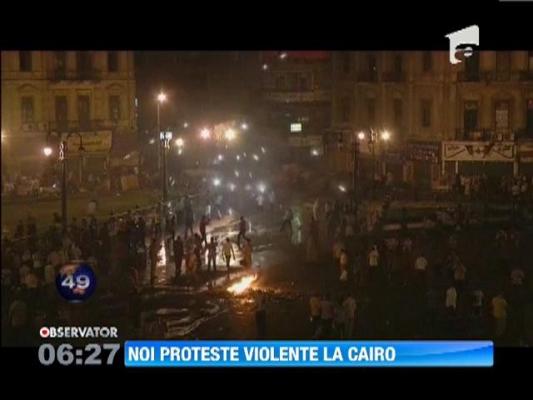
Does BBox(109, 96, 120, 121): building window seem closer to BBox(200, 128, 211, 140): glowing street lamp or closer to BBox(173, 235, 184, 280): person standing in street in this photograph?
BBox(173, 235, 184, 280): person standing in street

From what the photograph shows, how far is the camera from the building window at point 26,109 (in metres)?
12.1

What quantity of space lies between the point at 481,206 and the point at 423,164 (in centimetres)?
257

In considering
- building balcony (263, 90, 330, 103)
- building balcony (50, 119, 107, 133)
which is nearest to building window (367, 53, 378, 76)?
building balcony (263, 90, 330, 103)

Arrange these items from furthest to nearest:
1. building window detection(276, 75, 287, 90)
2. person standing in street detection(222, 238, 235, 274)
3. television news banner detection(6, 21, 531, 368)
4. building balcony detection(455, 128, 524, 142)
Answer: building window detection(276, 75, 287, 90)
building balcony detection(455, 128, 524, 142)
person standing in street detection(222, 238, 235, 274)
television news banner detection(6, 21, 531, 368)

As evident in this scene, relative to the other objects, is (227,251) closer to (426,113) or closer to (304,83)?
(426,113)

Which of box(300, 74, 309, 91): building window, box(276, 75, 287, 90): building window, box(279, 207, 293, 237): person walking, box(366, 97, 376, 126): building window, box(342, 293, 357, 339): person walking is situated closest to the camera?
box(342, 293, 357, 339): person walking

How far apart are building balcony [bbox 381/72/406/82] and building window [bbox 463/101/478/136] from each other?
7.98 feet

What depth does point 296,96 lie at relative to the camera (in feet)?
76.3

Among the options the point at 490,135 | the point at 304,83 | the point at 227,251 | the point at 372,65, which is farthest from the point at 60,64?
the point at 304,83

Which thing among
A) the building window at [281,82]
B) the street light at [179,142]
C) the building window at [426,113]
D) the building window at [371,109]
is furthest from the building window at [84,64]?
the building window at [281,82]

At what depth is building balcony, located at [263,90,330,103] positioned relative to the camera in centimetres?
2278

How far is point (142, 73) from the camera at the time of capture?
13227mm

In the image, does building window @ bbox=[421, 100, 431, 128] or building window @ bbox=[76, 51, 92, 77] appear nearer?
building window @ bbox=[76, 51, 92, 77]

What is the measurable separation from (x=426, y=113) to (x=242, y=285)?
8.36m
